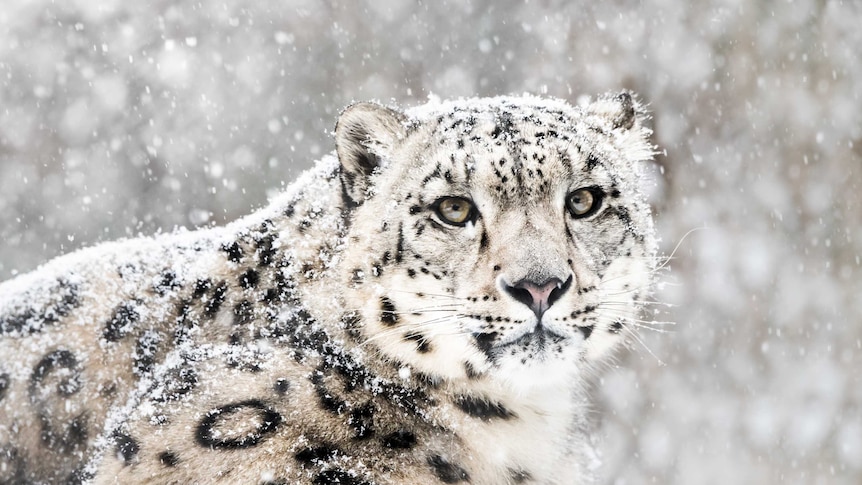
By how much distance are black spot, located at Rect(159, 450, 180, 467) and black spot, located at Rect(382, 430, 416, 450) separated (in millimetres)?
771

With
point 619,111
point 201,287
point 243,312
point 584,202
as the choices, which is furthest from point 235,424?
point 619,111

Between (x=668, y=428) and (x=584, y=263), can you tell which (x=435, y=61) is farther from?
(x=584, y=263)

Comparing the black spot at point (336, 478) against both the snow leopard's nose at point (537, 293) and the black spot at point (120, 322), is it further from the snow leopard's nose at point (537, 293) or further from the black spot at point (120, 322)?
the black spot at point (120, 322)

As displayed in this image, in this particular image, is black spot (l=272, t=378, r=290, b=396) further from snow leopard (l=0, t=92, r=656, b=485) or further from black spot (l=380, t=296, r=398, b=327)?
black spot (l=380, t=296, r=398, b=327)

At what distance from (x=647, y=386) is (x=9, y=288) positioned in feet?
24.4

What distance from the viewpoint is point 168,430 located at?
3270 mm

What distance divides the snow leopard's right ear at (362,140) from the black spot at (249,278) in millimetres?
506

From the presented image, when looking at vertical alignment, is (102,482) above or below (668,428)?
above

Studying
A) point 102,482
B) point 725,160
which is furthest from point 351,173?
point 725,160

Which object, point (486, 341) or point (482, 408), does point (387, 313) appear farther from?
point (482, 408)

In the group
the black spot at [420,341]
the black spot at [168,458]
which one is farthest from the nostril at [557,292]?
the black spot at [168,458]

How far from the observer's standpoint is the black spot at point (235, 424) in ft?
10.5

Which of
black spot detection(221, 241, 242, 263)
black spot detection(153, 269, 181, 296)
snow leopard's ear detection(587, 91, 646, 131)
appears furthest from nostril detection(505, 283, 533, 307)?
black spot detection(153, 269, 181, 296)

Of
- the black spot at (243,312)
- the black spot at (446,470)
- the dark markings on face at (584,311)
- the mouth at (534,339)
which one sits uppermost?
the black spot at (243,312)
